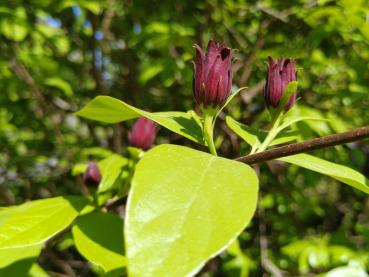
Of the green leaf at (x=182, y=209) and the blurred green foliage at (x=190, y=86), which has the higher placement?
the green leaf at (x=182, y=209)

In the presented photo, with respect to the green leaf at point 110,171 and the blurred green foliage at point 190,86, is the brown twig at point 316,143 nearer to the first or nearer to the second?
the green leaf at point 110,171

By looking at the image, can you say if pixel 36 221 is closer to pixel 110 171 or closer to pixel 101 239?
pixel 101 239

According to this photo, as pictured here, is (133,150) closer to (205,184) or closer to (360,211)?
(205,184)

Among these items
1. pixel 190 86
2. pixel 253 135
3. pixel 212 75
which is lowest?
pixel 190 86

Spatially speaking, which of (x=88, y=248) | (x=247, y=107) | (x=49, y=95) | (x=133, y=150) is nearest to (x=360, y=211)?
(x=247, y=107)

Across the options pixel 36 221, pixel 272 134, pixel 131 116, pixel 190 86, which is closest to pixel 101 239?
pixel 36 221

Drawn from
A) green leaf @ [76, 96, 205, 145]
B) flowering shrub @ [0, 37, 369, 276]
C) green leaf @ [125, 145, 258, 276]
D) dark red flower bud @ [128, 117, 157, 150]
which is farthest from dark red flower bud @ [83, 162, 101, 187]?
green leaf @ [125, 145, 258, 276]

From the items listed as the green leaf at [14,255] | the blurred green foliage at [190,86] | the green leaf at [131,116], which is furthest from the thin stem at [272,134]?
the blurred green foliage at [190,86]
